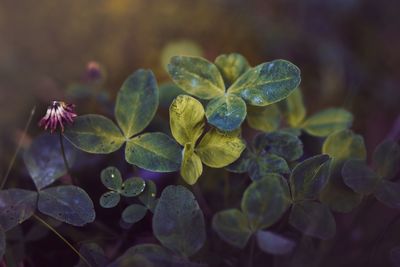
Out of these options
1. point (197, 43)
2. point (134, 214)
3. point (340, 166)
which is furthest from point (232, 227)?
point (197, 43)

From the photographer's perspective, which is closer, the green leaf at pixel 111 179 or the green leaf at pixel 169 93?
the green leaf at pixel 111 179

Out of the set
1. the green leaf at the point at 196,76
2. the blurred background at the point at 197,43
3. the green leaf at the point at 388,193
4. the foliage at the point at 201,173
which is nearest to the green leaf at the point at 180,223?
the foliage at the point at 201,173

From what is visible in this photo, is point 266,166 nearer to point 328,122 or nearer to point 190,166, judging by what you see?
point 190,166

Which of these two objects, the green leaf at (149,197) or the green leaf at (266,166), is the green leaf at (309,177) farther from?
the green leaf at (149,197)

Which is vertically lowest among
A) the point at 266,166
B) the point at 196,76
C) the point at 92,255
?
the point at 92,255

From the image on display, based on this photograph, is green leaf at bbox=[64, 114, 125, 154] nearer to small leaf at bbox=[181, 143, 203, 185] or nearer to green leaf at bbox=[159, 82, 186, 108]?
small leaf at bbox=[181, 143, 203, 185]

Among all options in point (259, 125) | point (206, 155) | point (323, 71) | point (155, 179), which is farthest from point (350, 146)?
point (323, 71)

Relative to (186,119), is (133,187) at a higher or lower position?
lower
